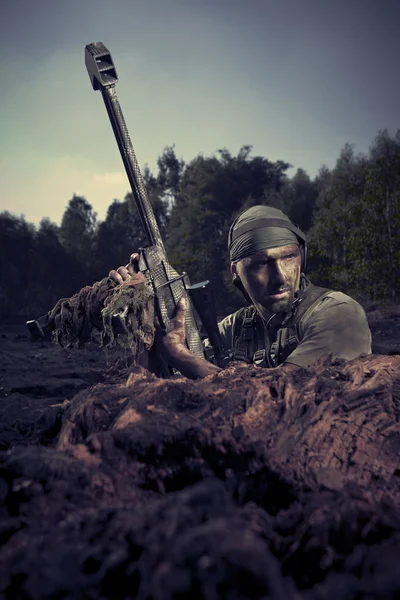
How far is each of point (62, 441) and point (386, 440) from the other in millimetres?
989

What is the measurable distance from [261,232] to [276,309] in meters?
0.56

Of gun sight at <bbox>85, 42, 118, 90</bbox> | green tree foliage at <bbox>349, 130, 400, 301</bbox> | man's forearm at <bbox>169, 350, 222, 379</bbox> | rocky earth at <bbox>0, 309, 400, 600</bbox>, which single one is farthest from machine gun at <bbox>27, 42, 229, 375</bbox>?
green tree foliage at <bbox>349, 130, 400, 301</bbox>

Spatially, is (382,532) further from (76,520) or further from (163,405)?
(163,405)

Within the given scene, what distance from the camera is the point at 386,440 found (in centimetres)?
137

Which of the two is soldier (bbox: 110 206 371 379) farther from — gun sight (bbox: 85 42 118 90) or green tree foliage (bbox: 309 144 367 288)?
green tree foliage (bbox: 309 144 367 288)

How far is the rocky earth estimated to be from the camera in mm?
682

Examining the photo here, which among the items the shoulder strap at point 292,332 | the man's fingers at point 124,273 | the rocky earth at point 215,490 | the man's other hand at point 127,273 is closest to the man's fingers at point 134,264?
the man's other hand at point 127,273

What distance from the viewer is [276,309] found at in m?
3.20

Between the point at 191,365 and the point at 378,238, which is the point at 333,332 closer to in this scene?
the point at 191,365

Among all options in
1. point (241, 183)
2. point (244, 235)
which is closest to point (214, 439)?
point (244, 235)

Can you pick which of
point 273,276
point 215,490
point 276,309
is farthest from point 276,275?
point 215,490

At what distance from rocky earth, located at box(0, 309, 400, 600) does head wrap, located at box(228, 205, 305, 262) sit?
4.68 ft

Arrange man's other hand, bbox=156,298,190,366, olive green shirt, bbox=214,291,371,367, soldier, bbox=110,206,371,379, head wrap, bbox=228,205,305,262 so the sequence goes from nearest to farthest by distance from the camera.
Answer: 1. olive green shirt, bbox=214,291,371,367
2. soldier, bbox=110,206,371,379
3. man's other hand, bbox=156,298,190,366
4. head wrap, bbox=228,205,305,262

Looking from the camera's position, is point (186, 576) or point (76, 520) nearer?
point (186, 576)
